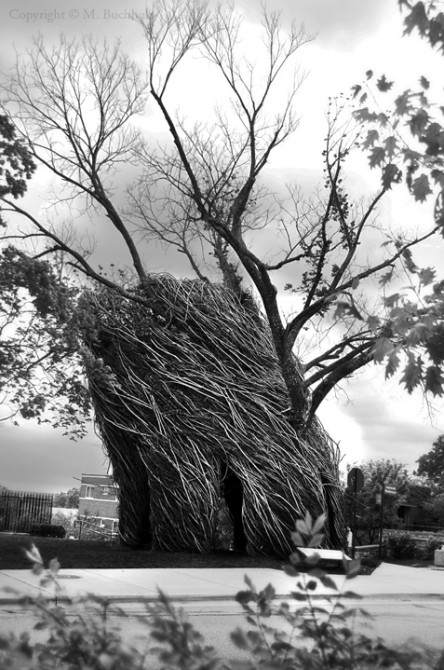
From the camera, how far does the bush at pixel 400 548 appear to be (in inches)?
993

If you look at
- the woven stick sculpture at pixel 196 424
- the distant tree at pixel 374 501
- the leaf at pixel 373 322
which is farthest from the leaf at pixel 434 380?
the distant tree at pixel 374 501

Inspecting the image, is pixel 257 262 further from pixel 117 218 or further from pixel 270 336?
pixel 117 218

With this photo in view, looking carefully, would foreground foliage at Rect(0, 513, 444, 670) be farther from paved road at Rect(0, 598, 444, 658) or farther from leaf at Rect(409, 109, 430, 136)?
paved road at Rect(0, 598, 444, 658)

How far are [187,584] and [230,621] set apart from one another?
3003 mm

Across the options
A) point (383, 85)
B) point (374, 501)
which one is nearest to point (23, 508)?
point (374, 501)

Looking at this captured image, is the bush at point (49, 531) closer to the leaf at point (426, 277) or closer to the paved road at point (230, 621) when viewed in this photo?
the paved road at point (230, 621)

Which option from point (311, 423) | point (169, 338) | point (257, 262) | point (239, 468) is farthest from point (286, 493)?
point (257, 262)

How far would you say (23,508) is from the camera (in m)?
33.9

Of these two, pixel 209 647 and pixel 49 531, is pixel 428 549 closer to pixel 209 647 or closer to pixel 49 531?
pixel 49 531

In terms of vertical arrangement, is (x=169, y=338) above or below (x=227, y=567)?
above

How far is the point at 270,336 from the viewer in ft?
65.1

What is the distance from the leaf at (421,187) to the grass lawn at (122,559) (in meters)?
10.7

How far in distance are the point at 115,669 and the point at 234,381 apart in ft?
50.9

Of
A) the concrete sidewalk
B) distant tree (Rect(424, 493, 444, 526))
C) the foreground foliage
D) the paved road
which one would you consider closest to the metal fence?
the concrete sidewalk
